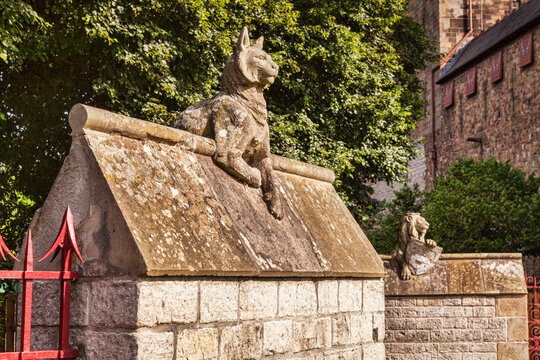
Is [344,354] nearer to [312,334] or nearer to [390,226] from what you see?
[312,334]

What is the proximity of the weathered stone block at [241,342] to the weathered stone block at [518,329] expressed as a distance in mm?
5942

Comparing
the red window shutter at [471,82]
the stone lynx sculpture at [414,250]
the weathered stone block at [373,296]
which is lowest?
the weathered stone block at [373,296]

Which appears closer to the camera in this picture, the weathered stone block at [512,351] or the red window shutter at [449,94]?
the weathered stone block at [512,351]

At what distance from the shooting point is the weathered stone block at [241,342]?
12.1ft

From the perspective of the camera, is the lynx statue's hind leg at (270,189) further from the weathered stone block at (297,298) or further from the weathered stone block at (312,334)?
the weathered stone block at (312,334)

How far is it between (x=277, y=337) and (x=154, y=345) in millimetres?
1098

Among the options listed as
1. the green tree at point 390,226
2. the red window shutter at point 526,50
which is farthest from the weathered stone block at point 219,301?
the red window shutter at point 526,50

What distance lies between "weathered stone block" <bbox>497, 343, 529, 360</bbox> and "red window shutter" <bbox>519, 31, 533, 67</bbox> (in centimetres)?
1739

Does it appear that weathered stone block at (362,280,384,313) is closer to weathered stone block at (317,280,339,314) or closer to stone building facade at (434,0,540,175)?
weathered stone block at (317,280,339,314)

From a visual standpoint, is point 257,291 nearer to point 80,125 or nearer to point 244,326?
point 244,326

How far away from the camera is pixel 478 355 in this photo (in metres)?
8.96

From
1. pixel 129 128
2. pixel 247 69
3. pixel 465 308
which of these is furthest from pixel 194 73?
pixel 129 128

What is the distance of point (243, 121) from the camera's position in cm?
457

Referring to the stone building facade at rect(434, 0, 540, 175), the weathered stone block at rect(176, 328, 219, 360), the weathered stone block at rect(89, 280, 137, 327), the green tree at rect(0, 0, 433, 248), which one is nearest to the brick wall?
the stone building facade at rect(434, 0, 540, 175)
